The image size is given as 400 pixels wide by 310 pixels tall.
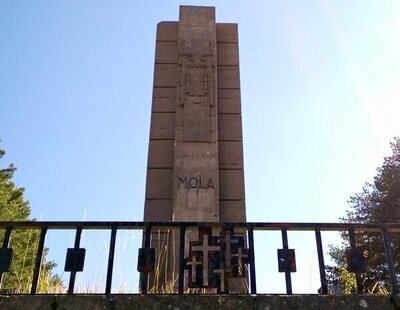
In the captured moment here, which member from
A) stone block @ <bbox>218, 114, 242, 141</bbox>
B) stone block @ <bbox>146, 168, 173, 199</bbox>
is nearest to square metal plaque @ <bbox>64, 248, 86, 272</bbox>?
stone block @ <bbox>146, 168, 173, 199</bbox>

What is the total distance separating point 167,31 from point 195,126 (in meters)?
2.13

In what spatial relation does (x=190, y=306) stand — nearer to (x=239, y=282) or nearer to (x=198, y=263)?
(x=198, y=263)

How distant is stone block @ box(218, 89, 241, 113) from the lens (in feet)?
25.6

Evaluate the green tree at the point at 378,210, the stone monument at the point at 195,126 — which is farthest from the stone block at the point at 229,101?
the green tree at the point at 378,210

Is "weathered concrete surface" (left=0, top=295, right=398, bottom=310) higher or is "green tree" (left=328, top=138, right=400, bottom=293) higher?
"green tree" (left=328, top=138, right=400, bottom=293)

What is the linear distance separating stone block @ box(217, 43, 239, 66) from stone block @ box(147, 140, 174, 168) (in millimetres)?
1887

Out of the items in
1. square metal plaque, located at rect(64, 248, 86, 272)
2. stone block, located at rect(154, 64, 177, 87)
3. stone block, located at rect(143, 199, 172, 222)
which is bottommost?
square metal plaque, located at rect(64, 248, 86, 272)

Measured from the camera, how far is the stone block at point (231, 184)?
23.5 feet

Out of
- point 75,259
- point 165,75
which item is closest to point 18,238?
point 165,75

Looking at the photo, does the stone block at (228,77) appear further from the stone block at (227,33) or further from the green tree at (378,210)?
the green tree at (378,210)

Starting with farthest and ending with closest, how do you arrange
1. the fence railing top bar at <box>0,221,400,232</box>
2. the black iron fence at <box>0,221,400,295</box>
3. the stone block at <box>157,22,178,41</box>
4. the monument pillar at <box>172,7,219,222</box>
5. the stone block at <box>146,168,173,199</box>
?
the stone block at <box>157,22,178,41</box>, the stone block at <box>146,168,173,199</box>, the monument pillar at <box>172,7,219,222</box>, the fence railing top bar at <box>0,221,400,232</box>, the black iron fence at <box>0,221,400,295</box>

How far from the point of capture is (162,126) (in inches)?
299

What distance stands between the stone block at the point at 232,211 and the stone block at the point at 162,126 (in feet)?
4.73

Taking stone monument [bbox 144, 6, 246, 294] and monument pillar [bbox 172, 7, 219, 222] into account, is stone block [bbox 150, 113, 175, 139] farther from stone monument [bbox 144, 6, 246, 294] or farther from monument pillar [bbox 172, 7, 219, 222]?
monument pillar [bbox 172, 7, 219, 222]
